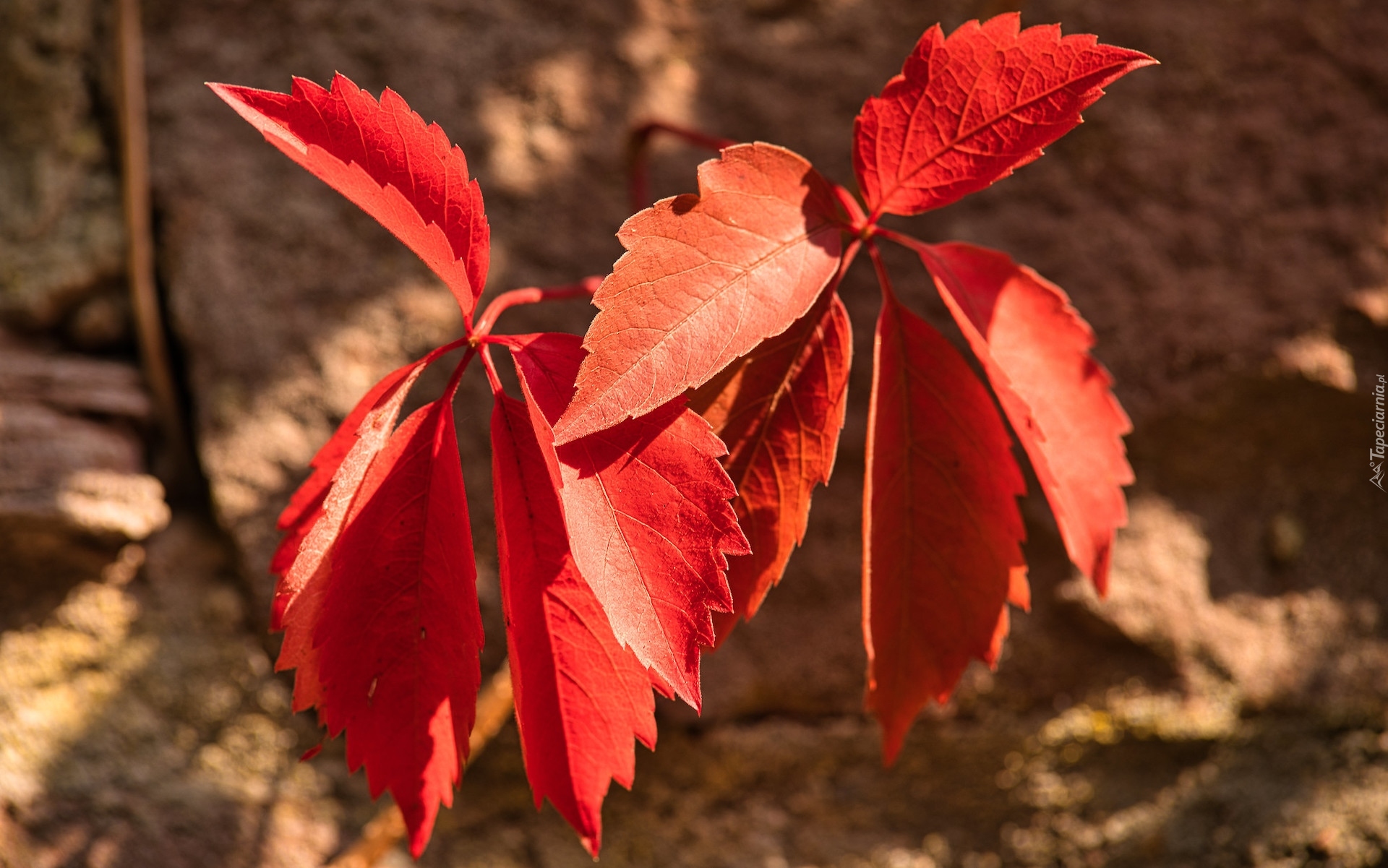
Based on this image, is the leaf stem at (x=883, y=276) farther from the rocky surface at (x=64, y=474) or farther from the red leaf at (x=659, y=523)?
the rocky surface at (x=64, y=474)

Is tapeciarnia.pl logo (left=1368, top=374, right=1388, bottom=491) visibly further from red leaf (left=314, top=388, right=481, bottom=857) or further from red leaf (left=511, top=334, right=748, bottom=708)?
red leaf (left=314, top=388, right=481, bottom=857)

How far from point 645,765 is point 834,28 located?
3.35ft

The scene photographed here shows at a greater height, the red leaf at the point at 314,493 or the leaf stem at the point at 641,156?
the leaf stem at the point at 641,156

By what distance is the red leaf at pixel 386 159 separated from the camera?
519 mm

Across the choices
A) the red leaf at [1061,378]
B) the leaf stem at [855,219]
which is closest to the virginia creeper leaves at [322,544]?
the leaf stem at [855,219]

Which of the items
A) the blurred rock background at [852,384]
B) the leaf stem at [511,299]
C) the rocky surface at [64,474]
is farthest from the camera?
the blurred rock background at [852,384]

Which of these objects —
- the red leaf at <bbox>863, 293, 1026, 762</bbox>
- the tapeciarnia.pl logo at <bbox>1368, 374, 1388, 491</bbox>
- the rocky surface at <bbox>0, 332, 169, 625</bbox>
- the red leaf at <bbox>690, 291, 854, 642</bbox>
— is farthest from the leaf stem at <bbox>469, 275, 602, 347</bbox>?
the tapeciarnia.pl logo at <bbox>1368, 374, 1388, 491</bbox>

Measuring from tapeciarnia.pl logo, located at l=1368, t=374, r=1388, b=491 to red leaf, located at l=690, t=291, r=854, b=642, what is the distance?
89 centimetres

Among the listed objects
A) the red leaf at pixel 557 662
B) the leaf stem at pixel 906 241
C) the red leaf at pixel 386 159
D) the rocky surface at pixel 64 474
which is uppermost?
the red leaf at pixel 386 159

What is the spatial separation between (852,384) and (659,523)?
610 millimetres

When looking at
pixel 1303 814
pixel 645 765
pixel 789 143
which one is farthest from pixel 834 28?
pixel 1303 814

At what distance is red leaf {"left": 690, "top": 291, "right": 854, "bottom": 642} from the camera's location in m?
0.67

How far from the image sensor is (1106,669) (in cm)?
111

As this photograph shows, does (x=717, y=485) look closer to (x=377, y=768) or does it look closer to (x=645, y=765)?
(x=377, y=768)
